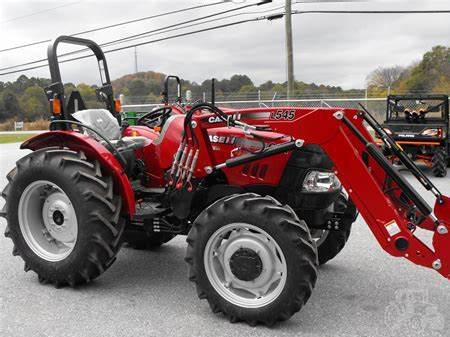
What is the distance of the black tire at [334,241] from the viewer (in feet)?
14.5

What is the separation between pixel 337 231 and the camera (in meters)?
4.48

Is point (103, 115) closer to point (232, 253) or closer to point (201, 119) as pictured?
point (201, 119)

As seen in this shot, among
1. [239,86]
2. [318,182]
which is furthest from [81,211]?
[239,86]

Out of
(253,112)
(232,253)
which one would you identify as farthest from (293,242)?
(253,112)

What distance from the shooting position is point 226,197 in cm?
365

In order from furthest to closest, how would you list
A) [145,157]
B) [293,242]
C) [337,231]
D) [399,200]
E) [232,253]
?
[145,157] → [337,231] → [399,200] → [232,253] → [293,242]

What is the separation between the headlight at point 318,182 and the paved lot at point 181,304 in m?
0.90

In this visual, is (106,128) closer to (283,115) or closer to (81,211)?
(81,211)

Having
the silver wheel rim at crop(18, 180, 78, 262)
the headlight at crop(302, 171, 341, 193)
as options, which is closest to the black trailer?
the headlight at crop(302, 171, 341, 193)

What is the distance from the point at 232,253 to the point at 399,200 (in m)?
1.40

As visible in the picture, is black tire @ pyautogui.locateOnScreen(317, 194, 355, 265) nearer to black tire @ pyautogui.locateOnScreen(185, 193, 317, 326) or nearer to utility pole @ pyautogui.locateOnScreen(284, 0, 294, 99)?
black tire @ pyautogui.locateOnScreen(185, 193, 317, 326)

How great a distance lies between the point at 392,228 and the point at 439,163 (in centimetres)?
852

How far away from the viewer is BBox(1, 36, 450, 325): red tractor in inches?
133

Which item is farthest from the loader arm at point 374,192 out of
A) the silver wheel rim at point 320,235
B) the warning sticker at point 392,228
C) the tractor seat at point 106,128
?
the tractor seat at point 106,128
